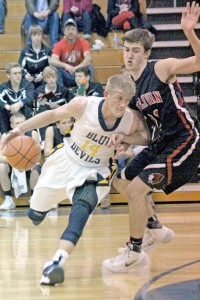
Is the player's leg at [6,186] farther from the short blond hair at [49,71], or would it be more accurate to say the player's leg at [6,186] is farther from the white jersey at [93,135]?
the white jersey at [93,135]

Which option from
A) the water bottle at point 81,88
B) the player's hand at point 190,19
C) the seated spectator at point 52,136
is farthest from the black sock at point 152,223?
the water bottle at point 81,88

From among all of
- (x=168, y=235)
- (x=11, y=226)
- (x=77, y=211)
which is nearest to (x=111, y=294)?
(x=77, y=211)

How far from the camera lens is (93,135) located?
5.36 m

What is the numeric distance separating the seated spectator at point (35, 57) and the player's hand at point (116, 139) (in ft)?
19.6

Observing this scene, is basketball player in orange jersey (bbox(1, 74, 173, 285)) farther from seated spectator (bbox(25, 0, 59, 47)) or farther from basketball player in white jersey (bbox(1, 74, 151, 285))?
seated spectator (bbox(25, 0, 59, 47))

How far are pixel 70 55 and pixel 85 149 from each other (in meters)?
6.16

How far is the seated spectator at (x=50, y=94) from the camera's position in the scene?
10.4 m

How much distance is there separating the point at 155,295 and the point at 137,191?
1.04 metres

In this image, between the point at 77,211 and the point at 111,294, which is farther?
the point at 77,211

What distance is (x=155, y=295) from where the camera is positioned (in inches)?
181

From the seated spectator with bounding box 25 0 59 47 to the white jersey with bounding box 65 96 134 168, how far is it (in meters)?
6.80

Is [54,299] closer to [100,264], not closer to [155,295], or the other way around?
[155,295]

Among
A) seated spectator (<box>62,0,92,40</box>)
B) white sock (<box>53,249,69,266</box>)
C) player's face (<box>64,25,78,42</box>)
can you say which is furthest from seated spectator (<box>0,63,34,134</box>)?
white sock (<box>53,249,69,266</box>)

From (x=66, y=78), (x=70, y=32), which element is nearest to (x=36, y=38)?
(x=70, y=32)
